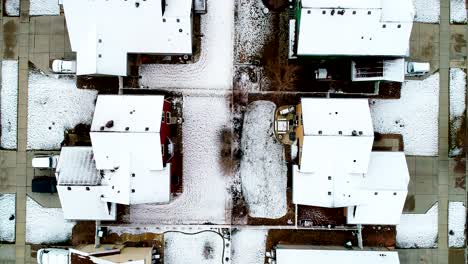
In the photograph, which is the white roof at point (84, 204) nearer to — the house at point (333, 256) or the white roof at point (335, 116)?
the house at point (333, 256)

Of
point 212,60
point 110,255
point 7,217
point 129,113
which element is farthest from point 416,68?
point 7,217

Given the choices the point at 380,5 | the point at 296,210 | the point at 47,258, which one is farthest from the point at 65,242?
the point at 380,5

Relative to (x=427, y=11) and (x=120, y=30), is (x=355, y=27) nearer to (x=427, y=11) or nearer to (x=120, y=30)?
(x=427, y=11)

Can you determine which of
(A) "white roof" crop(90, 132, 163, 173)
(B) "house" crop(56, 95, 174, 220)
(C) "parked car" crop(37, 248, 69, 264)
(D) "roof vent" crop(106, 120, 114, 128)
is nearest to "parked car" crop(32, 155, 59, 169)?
(B) "house" crop(56, 95, 174, 220)

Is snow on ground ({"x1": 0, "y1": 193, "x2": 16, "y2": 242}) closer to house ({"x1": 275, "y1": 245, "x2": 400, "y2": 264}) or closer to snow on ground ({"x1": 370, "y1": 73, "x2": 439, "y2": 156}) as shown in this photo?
house ({"x1": 275, "y1": 245, "x2": 400, "y2": 264})

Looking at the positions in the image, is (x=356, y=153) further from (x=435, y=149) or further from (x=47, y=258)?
(x=47, y=258)

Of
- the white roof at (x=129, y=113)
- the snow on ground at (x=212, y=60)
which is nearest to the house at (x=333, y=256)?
the white roof at (x=129, y=113)
